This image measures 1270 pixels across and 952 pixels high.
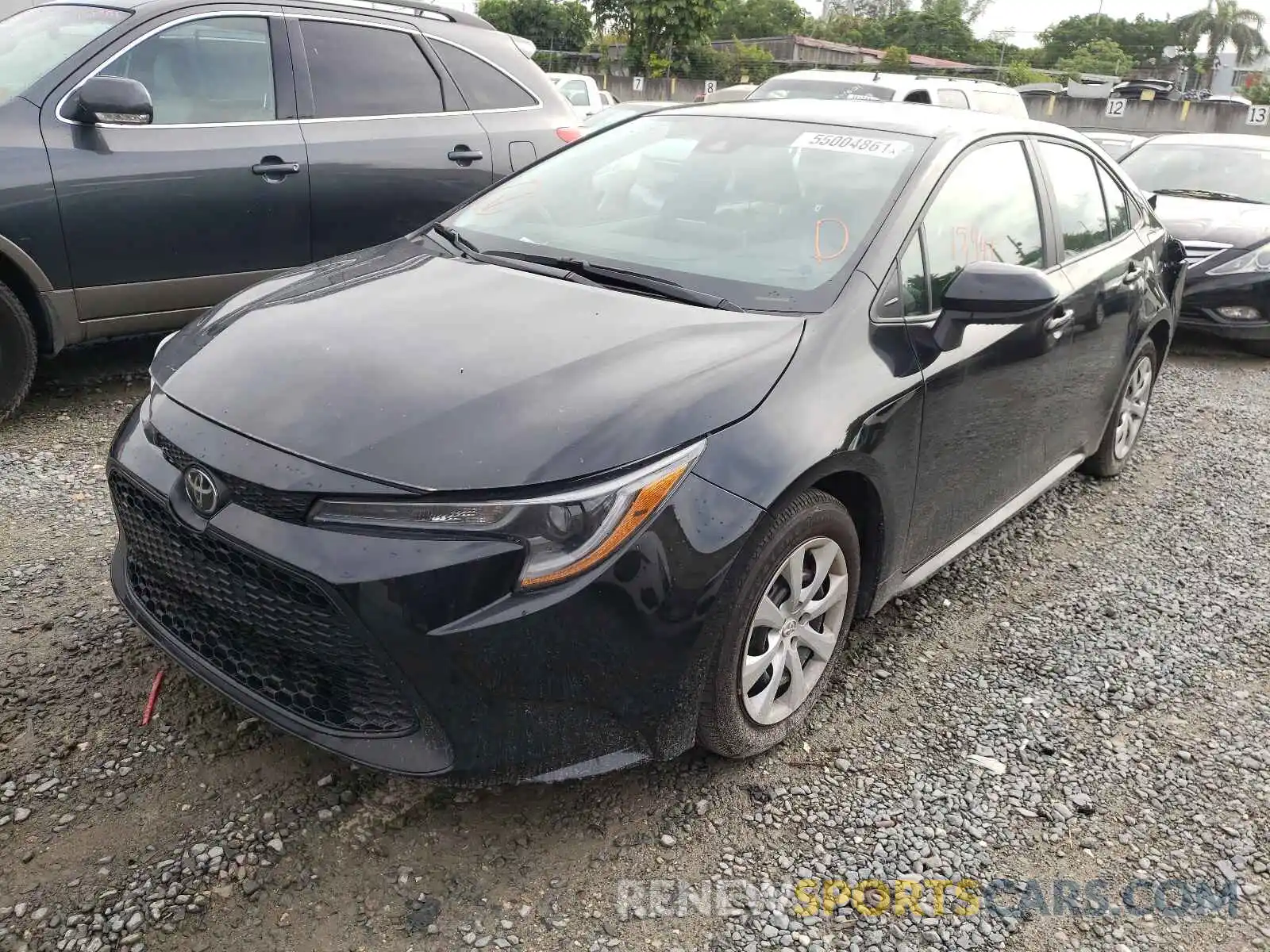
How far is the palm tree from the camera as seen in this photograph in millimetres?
79250

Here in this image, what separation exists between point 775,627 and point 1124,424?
9.82 ft

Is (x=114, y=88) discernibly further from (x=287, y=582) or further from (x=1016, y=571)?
(x=1016, y=571)

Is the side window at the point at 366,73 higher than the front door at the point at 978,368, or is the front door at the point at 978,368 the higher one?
the side window at the point at 366,73

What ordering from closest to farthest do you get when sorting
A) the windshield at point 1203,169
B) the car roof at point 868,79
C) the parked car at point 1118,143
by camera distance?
the windshield at point 1203,169 < the parked car at point 1118,143 < the car roof at point 868,79

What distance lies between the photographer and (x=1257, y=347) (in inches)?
298

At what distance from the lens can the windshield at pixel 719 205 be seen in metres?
2.82

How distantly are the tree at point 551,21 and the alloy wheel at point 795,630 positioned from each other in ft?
191

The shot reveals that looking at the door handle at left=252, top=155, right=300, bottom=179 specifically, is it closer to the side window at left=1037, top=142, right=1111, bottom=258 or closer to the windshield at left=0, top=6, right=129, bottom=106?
the windshield at left=0, top=6, right=129, bottom=106

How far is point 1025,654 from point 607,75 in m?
32.4

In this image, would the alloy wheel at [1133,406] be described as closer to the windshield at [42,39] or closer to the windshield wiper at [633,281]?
the windshield wiper at [633,281]

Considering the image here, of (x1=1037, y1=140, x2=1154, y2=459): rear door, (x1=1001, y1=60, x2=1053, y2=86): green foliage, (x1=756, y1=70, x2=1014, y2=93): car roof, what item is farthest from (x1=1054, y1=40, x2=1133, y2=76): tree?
(x1=1037, y1=140, x2=1154, y2=459): rear door

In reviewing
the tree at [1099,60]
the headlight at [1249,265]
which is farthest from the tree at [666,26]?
the headlight at [1249,265]

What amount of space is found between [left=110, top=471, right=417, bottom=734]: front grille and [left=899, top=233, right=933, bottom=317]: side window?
1721mm

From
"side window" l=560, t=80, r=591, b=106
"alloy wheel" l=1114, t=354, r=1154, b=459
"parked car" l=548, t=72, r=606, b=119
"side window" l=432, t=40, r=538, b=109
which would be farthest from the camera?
"side window" l=560, t=80, r=591, b=106
